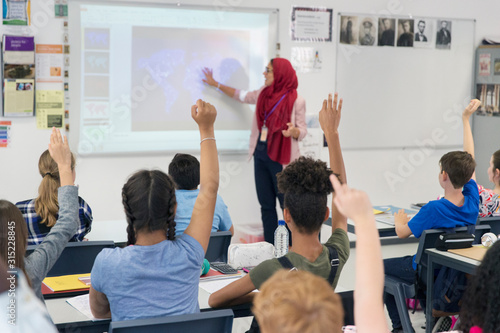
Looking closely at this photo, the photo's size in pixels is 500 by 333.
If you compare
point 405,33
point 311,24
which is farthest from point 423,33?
point 311,24

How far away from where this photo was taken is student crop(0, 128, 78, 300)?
1.67 metres

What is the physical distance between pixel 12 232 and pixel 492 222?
3001 millimetres

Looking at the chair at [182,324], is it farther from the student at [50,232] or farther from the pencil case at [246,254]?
the pencil case at [246,254]

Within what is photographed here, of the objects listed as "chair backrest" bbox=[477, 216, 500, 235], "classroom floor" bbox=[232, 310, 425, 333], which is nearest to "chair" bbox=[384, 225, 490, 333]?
"chair backrest" bbox=[477, 216, 500, 235]

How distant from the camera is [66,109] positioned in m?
4.91

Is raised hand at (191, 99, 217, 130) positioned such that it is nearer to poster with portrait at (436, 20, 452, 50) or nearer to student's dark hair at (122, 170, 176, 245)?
student's dark hair at (122, 170, 176, 245)

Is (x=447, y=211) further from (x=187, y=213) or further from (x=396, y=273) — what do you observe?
(x=187, y=213)

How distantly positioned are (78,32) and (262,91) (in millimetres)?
1619

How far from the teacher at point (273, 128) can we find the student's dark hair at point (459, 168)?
1883 millimetres

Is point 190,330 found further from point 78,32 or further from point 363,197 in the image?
point 78,32

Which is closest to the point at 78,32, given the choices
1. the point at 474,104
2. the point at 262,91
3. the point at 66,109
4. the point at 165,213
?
the point at 66,109

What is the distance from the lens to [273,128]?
5277mm

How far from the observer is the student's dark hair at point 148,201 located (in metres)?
1.88

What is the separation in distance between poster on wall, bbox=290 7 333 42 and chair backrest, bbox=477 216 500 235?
2633 millimetres
